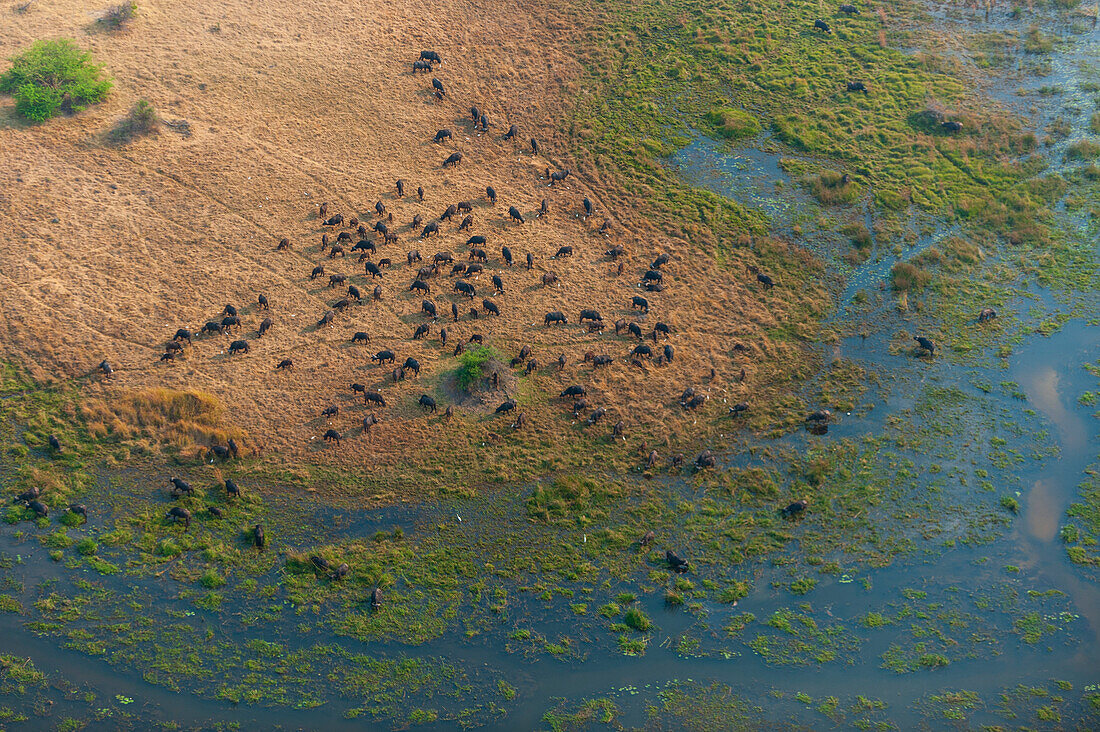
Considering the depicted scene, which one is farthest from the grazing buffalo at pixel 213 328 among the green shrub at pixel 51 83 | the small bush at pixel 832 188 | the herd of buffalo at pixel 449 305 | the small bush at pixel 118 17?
the small bush at pixel 832 188

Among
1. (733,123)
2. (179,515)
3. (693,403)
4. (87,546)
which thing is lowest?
(87,546)

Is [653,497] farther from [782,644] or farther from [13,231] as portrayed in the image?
[13,231]

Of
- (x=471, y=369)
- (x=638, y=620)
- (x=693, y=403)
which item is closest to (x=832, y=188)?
(x=693, y=403)

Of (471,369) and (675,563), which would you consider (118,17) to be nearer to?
(471,369)

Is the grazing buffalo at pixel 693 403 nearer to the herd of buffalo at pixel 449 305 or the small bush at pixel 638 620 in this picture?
the herd of buffalo at pixel 449 305

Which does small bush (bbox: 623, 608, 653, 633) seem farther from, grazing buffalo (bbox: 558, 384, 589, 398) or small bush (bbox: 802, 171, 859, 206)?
small bush (bbox: 802, 171, 859, 206)
